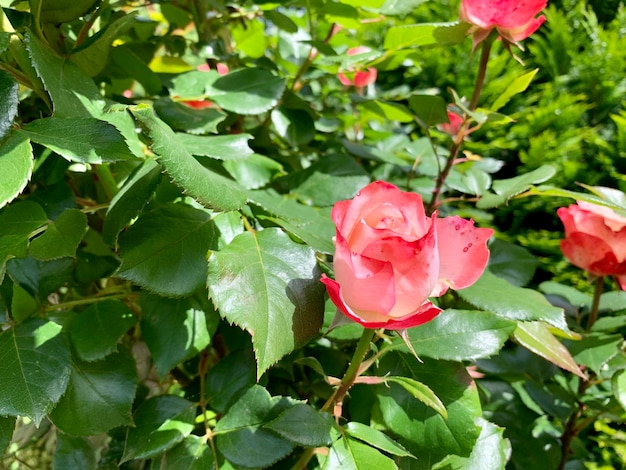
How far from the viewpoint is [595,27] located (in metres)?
1.29

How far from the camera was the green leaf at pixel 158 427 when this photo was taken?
0.44m

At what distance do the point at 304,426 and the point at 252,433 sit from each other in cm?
7

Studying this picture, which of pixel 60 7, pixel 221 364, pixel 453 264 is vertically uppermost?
pixel 60 7

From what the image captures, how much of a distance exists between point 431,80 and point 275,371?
3.74 feet

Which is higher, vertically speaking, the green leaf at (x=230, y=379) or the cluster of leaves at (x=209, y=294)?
the cluster of leaves at (x=209, y=294)

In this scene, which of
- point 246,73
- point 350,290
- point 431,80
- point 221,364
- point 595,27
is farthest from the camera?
point 431,80

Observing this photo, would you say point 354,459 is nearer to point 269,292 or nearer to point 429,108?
point 269,292

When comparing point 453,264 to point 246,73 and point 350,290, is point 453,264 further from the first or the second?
point 246,73

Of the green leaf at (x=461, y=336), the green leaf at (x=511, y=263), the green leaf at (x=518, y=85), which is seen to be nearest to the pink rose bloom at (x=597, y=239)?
the green leaf at (x=511, y=263)

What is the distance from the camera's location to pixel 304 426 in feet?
1.30

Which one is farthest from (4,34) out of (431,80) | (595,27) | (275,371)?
(595,27)

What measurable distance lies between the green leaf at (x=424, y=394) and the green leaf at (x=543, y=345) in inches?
5.8

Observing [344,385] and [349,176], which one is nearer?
[344,385]

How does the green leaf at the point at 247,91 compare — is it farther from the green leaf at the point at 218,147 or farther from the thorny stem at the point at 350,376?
the thorny stem at the point at 350,376
